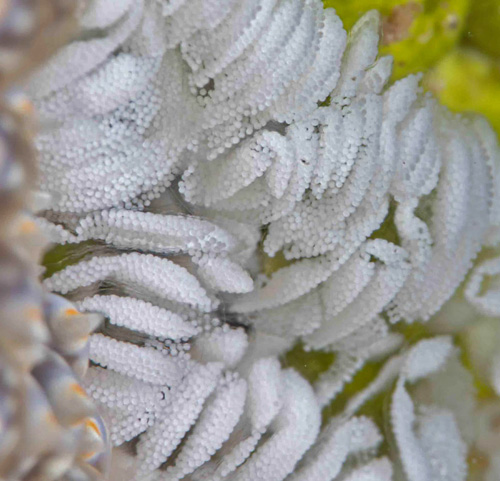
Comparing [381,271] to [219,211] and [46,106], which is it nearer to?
[219,211]

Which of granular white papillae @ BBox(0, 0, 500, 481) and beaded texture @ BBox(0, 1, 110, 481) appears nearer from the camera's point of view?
beaded texture @ BBox(0, 1, 110, 481)

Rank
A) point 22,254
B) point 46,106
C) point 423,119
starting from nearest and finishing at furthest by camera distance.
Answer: point 22,254 < point 46,106 < point 423,119

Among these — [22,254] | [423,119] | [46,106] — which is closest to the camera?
[22,254]

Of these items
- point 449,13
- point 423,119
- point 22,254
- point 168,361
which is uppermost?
point 449,13

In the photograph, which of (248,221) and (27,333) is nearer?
(27,333)

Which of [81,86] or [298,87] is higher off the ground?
[298,87]

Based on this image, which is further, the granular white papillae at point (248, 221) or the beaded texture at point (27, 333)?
the granular white papillae at point (248, 221)

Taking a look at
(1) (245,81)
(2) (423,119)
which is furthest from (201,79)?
(2) (423,119)

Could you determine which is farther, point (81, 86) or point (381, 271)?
point (381, 271)
